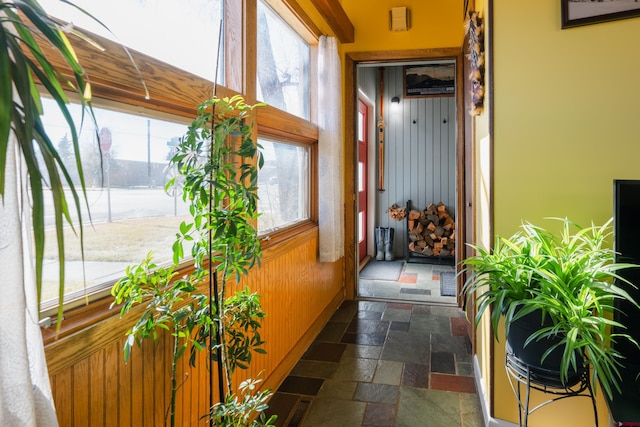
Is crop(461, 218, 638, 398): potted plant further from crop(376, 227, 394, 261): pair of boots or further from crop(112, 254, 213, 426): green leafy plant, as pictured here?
crop(376, 227, 394, 261): pair of boots

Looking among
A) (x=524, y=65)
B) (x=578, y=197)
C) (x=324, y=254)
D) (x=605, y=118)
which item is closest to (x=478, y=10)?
(x=524, y=65)

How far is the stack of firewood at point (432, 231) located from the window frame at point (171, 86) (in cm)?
333

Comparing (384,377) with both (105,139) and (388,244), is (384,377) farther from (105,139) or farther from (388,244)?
(388,244)

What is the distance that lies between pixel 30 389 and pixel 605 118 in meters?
2.13

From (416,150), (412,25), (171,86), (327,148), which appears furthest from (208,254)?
(416,150)

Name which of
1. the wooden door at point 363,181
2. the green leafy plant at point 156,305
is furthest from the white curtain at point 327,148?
the wooden door at point 363,181

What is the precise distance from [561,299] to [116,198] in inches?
59.2

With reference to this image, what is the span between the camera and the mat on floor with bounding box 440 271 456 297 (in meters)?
4.50

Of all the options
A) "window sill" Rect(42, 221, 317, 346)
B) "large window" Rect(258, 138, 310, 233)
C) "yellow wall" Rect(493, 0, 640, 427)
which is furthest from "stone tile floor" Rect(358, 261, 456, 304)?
"window sill" Rect(42, 221, 317, 346)

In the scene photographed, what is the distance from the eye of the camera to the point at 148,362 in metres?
1.41

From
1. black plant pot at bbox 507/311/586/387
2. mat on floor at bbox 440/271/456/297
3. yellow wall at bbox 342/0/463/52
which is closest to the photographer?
black plant pot at bbox 507/311/586/387

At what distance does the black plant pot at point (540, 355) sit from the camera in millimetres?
1502

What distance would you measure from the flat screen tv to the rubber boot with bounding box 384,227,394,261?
4.57 meters

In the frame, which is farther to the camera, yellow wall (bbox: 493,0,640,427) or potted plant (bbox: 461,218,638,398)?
yellow wall (bbox: 493,0,640,427)
